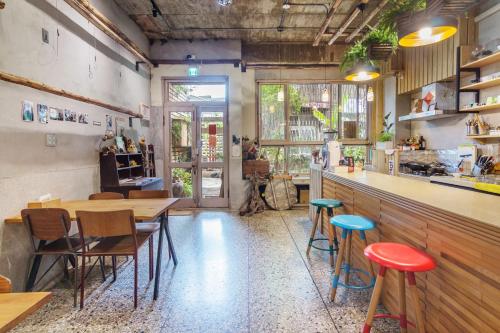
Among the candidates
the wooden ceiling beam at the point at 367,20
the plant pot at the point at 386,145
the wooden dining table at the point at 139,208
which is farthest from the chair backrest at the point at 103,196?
the plant pot at the point at 386,145

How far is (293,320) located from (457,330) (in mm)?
1110

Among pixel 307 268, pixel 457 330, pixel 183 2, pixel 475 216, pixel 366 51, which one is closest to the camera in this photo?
pixel 475 216

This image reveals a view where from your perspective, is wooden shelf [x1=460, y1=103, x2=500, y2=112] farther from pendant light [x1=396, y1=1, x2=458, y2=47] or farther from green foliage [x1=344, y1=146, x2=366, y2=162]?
green foliage [x1=344, y1=146, x2=366, y2=162]

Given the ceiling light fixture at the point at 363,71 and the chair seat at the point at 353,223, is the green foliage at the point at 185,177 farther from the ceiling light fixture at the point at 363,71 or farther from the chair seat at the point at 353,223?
the chair seat at the point at 353,223

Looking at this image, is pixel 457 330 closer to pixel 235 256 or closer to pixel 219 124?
pixel 235 256

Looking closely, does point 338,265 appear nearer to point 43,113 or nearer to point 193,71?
point 43,113

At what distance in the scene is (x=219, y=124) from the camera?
21.3ft

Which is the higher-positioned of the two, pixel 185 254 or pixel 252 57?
pixel 252 57

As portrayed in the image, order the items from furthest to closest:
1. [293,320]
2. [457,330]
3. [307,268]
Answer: [307,268] < [293,320] < [457,330]

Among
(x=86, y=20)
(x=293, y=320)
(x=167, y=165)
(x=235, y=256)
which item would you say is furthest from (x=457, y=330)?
(x=167, y=165)

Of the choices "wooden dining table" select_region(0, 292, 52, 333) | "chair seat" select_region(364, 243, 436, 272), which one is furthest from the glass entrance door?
"wooden dining table" select_region(0, 292, 52, 333)

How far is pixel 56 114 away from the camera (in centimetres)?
321

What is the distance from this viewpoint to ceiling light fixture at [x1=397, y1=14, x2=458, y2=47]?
2510 millimetres

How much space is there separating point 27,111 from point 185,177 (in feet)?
12.7
